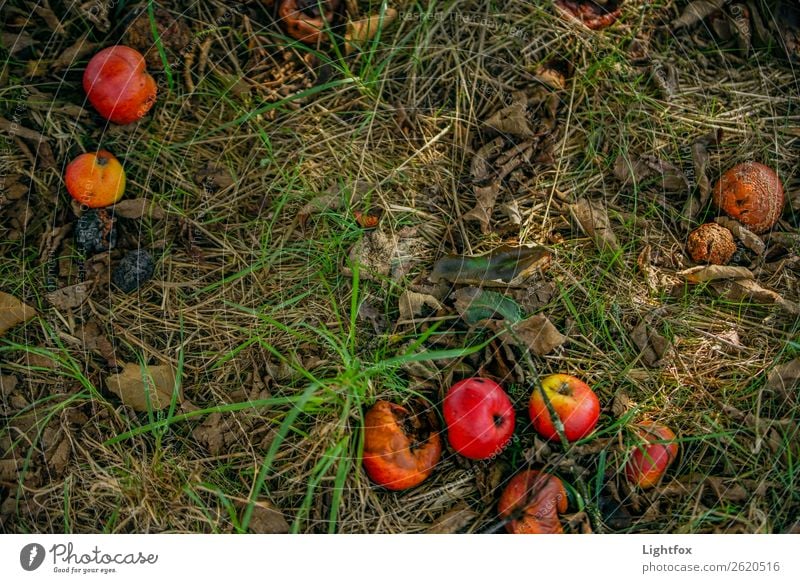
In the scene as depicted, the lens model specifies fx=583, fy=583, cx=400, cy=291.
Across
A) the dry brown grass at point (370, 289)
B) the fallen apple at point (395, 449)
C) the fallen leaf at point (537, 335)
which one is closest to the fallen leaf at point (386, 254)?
the dry brown grass at point (370, 289)

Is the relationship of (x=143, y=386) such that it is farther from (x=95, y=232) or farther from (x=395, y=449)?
(x=395, y=449)

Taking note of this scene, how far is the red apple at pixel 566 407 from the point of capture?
9.11 feet

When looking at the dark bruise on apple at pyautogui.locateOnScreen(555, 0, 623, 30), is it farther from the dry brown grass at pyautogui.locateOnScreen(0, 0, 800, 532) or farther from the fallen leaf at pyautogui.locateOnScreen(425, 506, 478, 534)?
the fallen leaf at pyautogui.locateOnScreen(425, 506, 478, 534)

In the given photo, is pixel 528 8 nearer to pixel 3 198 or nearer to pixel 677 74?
pixel 677 74

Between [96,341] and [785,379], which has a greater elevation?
[96,341]

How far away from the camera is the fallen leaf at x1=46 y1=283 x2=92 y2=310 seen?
3.08 m

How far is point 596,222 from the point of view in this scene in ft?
10.5

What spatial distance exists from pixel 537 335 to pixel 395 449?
0.94 meters

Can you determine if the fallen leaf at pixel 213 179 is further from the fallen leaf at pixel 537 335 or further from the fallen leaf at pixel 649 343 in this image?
the fallen leaf at pixel 649 343

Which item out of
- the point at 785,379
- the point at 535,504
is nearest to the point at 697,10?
the point at 785,379

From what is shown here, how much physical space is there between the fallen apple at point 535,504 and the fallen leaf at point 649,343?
2.79 feet

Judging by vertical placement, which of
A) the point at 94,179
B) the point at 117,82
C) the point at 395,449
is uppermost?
the point at 117,82

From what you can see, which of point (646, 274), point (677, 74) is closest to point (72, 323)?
point (646, 274)

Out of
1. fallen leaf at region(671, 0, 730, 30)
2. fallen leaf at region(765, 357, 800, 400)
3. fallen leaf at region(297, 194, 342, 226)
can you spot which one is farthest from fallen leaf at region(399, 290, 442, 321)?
fallen leaf at region(671, 0, 730, 30)
